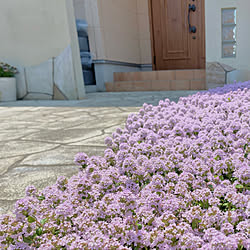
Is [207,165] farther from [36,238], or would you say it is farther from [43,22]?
[43,22]

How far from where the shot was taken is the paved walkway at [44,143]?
5.37ft

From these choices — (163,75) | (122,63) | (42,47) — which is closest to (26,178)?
(42,47)

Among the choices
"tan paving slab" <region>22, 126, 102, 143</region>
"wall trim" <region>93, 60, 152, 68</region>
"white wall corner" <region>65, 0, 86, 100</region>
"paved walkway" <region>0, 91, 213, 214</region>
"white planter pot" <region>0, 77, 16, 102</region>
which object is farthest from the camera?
"wall trim" <region>93, 60, 152, 68</region>

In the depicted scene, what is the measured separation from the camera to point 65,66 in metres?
5.78

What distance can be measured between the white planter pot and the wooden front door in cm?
460

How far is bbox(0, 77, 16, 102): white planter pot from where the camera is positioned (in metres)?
6.11

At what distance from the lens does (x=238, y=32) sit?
5.33 meters

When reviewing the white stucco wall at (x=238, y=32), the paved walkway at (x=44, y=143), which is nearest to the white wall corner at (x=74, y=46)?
the paved walkway at (x=44, y=143)

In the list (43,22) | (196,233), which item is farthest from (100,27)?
(196,233)

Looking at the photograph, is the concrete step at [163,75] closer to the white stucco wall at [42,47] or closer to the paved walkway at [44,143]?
the white stucco wall at [42,47]

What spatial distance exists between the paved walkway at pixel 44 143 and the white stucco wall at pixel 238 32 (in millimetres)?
2943

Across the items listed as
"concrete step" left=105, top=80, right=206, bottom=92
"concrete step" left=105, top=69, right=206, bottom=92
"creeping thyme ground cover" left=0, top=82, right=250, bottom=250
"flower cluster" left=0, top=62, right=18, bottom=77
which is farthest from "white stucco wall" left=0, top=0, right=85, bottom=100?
"creeping thyme ground cover" left=0, top=82, right=250, bottom=250

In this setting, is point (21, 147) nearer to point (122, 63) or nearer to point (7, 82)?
point (7, 82)

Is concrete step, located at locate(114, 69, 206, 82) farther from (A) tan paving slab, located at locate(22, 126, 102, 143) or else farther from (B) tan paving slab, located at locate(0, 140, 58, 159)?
(B) tan paving slab, located at locate(0, 140, 58, 159)
